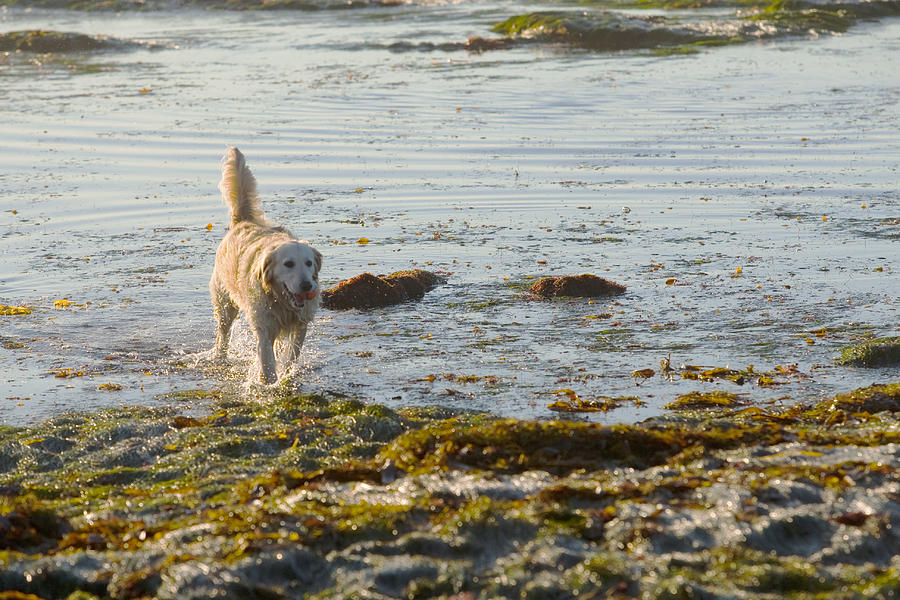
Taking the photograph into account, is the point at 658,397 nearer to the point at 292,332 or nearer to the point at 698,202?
the point at 292,332

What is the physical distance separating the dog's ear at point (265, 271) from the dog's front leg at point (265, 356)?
1.24 ft

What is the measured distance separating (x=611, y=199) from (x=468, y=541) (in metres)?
10.3

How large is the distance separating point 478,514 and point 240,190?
217 inches

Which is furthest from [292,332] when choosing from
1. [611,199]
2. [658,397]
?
[611,199]

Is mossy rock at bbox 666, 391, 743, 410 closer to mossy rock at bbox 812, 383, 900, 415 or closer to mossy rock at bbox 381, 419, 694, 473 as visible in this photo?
mossy rock at bbox 812, 383, 900, 415

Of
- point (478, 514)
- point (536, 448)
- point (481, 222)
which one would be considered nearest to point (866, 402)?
point (536, 448)

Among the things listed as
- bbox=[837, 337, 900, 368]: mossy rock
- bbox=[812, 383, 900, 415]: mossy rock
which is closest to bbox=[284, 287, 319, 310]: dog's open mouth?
bbox=[812, 383, 900, 415]: mossy rock

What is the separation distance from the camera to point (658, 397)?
7.48m

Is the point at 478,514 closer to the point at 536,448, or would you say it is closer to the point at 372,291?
the point at 536,448

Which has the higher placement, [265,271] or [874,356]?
[265,271]

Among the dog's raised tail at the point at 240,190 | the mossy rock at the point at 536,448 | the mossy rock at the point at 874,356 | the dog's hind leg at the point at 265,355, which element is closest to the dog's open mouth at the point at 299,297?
the dog's hind leg at the point at 265,355

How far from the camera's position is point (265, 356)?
8438mm

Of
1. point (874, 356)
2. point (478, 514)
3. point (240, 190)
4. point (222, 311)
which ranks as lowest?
point (874, 356)

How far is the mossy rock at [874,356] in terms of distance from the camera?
798 centimetres
